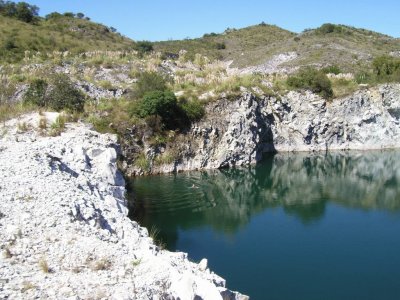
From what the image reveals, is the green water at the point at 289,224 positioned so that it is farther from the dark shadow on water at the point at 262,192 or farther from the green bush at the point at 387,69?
the green bush at the point at 387,69

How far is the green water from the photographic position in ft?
60.4

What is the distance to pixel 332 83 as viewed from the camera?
166 ft

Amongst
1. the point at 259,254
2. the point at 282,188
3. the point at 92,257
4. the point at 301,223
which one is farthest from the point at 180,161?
the point at 92,257

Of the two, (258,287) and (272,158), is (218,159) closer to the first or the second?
(272,158)

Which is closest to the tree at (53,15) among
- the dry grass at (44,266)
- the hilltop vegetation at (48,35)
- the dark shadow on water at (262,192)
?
the hilltop vegetation at (48,35)

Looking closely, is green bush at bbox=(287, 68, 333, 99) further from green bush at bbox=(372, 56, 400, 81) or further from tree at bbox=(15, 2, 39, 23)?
tree at bbox=(15, 2, 39, 23)

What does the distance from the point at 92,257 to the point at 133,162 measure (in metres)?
24.2

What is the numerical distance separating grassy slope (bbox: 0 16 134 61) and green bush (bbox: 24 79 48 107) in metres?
15.0

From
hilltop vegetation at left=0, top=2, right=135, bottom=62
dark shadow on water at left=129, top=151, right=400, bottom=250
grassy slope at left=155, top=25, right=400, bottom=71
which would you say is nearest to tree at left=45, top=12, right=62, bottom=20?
hilltop vegetation at left=0, top=2, right=135, bottom=62

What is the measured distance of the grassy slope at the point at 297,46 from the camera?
73.2m

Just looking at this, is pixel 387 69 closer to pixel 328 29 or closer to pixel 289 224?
pixel 289 224

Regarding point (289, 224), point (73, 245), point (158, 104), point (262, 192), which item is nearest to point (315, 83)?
point (262, 192)

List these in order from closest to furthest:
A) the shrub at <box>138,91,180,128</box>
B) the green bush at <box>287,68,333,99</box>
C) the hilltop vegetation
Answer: the shrub at <box>138,91,180,128</box>
the green bush at <box>287,68,333,99</box>
the hilltop vegetation

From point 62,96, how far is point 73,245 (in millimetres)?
21730
